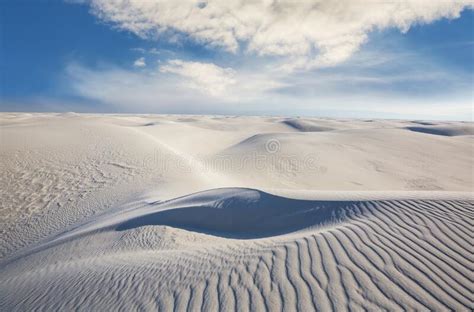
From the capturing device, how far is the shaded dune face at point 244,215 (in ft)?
18.6

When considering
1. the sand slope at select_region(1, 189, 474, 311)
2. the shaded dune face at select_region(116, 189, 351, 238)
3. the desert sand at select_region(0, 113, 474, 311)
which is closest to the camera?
the sand slope at select_region(1, 189, 474, 311)

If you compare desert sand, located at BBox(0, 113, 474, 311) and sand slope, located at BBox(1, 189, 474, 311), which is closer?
sand slope, located at BBox(1, 189, 474, 311)

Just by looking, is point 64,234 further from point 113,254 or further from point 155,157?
point 155,157

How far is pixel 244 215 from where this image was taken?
6.67m

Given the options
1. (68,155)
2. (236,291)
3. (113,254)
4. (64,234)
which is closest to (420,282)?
(236,291)

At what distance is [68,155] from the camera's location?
49.2 feet

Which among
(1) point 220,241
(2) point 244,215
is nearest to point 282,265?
(1) point 220,241

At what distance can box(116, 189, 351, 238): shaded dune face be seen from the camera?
567cm

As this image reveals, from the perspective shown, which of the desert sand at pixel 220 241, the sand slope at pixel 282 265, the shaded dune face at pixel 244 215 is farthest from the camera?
the shaded dune face at pixel 244 215

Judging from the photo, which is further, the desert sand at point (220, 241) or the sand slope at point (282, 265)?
the desert sand at point (220, 241)

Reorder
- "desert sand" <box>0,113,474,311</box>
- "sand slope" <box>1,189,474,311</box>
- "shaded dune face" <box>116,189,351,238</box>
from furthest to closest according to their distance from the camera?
"shaded dune face" <box>116,189,351,238</box> < "desert sand" <box>0,113,474,311</box> < "sand slope" <box>1,189,474,311</box>

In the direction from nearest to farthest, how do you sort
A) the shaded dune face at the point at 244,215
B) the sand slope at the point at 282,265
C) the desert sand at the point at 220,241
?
the sand slope at the point at 282,265, the desert sand at the point at 220,241, the shaded dune face at the point at 244,215

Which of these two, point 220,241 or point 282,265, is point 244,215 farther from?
point 282,265

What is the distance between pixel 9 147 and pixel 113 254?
47.6 ft
